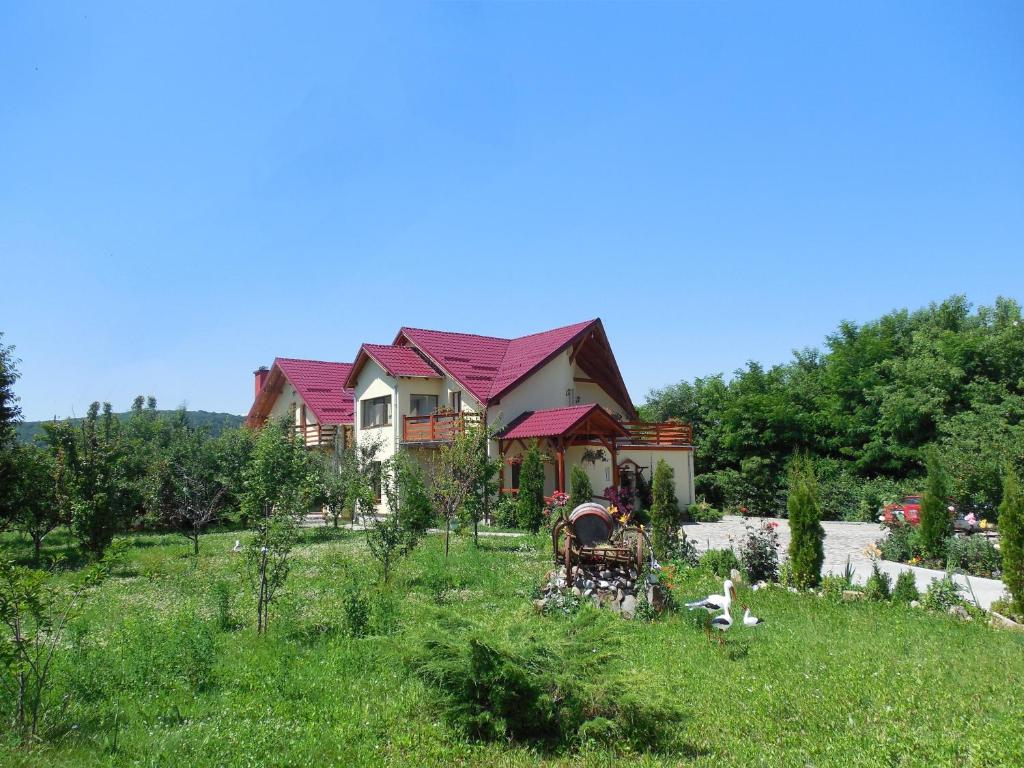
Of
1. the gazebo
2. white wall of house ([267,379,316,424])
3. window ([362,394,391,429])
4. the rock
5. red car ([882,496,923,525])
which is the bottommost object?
the rock

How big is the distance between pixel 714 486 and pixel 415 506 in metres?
19.2

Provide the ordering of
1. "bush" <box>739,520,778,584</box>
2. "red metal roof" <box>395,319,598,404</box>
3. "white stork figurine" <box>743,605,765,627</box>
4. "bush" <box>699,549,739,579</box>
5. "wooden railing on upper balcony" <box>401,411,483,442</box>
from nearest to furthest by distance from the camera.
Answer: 1. "white stork figurine" <box>743,605,765,627</box>
2. "bush" <box>739,520,778,584</box>
3. "bush" <box>699,549,739,579</box>
4. "wooden railing on upper balcony" <box>401,411,483,442</box>
5. "red metal roof" <box>395,319,598,404</box>

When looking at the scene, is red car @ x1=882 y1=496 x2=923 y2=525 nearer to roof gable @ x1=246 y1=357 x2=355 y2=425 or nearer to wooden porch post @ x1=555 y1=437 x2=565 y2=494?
wooden porch post @ x1=555 y1=437 x2=565 y2=494

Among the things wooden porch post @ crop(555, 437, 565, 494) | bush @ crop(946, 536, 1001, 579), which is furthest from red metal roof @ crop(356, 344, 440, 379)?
bush @ crop(946, 536, 1001, 579)

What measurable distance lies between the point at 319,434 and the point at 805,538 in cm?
2501

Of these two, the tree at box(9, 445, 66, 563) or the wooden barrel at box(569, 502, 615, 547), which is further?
the tree at box(9, 445, 66, 563)

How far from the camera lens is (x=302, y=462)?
18.3 m

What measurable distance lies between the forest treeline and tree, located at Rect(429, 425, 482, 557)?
14.1 m

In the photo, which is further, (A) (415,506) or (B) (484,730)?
(A) (415,506)

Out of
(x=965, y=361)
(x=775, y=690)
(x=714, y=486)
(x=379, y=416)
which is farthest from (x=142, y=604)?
(x=965, y=361)

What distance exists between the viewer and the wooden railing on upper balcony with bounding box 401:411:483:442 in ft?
83.7

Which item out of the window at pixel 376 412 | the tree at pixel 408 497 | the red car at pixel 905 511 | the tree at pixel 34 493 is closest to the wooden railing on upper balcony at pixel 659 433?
the red car at pixel 905 511

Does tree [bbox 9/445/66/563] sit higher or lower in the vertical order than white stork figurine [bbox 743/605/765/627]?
higher

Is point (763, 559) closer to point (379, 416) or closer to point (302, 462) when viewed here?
point (302, 462)
